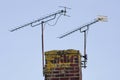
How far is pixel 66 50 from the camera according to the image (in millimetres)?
16656

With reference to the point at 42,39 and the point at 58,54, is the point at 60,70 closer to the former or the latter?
the point at 58,54

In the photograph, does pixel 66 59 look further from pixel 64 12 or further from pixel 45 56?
pixel 64 12

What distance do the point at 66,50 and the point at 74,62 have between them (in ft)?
1.80

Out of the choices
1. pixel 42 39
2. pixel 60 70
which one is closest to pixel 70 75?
pixel 60 70

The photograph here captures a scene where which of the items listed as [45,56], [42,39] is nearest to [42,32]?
[42,39]

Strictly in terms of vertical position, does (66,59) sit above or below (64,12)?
below

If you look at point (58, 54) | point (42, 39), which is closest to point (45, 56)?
point (58, 54)

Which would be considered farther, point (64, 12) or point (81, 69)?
point (64, 12)

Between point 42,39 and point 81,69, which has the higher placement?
point 42,39

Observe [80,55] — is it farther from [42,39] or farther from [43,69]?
[42,39]

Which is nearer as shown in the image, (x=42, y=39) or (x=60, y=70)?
(x=60, y=70)

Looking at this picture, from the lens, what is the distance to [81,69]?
56.0 feet

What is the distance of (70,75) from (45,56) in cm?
123

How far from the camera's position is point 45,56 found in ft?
54.7
